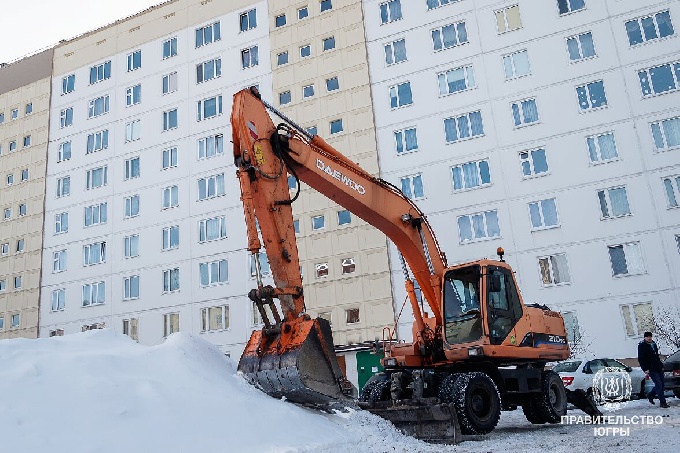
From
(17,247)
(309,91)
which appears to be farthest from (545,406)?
(17,247)

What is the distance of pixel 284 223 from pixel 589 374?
1176cm

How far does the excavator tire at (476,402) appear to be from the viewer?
1077 cm

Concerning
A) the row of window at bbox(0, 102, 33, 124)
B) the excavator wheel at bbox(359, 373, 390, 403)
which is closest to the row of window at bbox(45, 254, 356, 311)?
the row of window at bbox(0, 102, 33, 124)

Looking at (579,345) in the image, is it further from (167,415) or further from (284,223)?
(167,415)

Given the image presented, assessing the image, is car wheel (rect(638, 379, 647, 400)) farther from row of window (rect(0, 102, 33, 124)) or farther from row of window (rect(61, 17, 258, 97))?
row of window (rect(0, 102, 33, 124))

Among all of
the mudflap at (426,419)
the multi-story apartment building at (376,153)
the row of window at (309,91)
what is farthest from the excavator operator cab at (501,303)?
the row of window at (309,91)

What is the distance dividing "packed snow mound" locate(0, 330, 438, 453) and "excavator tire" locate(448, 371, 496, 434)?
1316mm

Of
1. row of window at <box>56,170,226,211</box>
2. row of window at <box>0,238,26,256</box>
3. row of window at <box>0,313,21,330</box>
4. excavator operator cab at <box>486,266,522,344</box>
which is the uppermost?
row of window at <box>56,170,226,211</box>

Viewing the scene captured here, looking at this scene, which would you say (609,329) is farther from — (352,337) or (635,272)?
(352,337)

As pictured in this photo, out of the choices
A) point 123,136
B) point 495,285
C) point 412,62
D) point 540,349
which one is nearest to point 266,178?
point 495,285

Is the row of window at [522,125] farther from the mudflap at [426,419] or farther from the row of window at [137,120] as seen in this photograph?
the mudflap at [426,419]

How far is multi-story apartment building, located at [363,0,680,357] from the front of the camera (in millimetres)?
27062

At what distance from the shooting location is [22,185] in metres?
44.8

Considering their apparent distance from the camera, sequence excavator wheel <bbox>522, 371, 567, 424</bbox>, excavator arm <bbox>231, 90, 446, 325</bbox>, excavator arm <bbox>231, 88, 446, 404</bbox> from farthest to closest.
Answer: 1. excavator wheel <bbox>522, 371, 567, 424</bbox>
2. excavator arm <bbox>231, 90, 446, 325</bbox>
3. excavator arm <bbox>231, 88, 446, 404</bbox>
